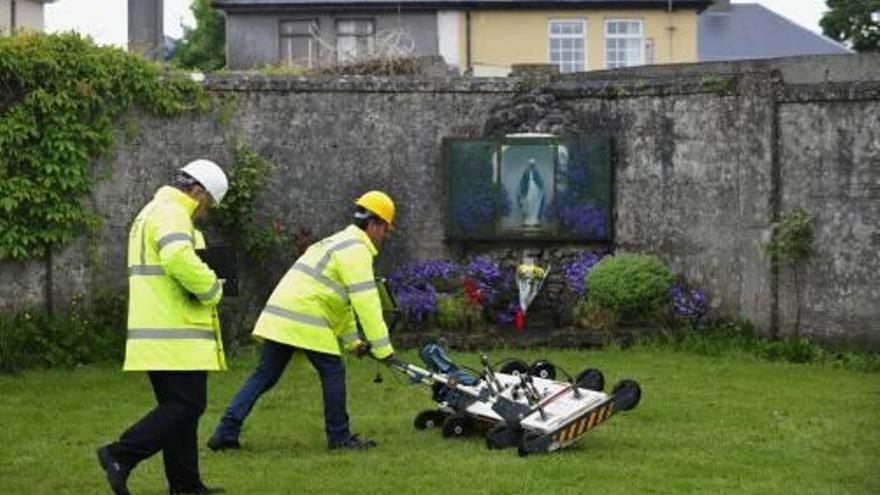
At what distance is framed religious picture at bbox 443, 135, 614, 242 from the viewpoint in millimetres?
19562

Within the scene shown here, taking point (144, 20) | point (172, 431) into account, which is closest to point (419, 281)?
point (144, 20)

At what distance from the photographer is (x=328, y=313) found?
12.7m

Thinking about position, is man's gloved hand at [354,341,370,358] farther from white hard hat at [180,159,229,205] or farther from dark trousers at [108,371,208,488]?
white hard hat at [180,159,229,205]

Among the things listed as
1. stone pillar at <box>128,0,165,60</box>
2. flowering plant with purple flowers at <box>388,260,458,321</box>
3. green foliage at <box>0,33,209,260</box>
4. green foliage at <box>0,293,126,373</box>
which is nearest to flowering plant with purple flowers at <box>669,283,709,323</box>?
flowering plant with purple flowers at <box>388,260,458,321</box>

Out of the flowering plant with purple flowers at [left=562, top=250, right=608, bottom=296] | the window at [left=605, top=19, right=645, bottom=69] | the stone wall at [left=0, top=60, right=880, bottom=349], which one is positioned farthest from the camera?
the window at [left=605, top=19, right=645, bottom=69]

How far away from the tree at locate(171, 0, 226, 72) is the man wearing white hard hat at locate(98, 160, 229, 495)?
44094mm

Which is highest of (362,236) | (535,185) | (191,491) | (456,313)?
(535,185)

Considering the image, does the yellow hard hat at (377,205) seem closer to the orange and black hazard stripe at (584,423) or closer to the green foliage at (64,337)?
the orange and black hazard stripe at (584,423)

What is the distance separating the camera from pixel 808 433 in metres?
13.2

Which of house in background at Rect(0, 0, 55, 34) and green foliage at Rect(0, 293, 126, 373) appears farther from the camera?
house in background at Rect(0, 0, 55, 34)

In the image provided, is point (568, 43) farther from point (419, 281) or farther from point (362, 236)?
point (362, 236)

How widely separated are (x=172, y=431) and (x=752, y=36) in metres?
41.7

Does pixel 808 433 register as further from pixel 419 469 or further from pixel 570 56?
pixel 570 56

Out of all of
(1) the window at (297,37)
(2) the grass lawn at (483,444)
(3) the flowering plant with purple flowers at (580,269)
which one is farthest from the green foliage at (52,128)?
(1) the window at (297,37)
